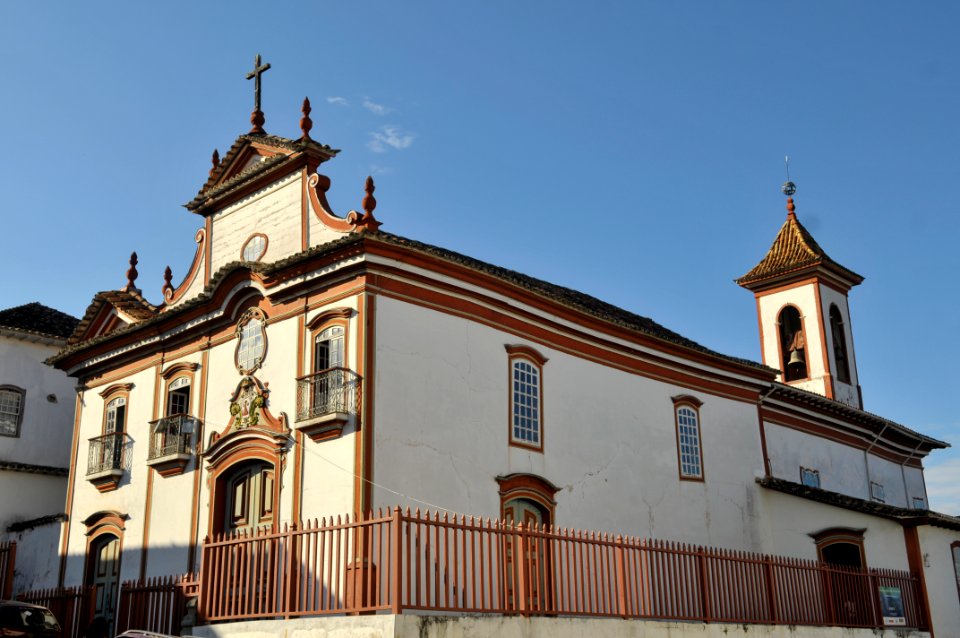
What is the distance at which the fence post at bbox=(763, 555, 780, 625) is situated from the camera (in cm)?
1831

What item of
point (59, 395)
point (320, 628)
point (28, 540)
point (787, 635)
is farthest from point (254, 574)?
point (59, 395)

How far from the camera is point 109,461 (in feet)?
74.5

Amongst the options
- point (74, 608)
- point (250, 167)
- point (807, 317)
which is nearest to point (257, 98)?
point (250, 167)

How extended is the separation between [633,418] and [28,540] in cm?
1518

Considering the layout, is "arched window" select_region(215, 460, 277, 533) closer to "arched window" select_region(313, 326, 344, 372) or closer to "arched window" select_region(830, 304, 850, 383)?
"arched window" select_region(313, 326, 344, 372)

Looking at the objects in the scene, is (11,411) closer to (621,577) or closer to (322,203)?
(322,203)

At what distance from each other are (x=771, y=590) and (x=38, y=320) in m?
22.7

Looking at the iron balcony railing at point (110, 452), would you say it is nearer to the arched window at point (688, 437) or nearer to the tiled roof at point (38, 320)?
the tiled roof at point (38, 320)

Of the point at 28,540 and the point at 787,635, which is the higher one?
the point at 28,540

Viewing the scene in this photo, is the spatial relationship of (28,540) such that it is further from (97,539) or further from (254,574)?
(254,574)

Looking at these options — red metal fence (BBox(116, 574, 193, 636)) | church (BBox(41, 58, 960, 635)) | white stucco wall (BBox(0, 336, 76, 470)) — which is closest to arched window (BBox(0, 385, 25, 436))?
white stucco wall (BBox(0, 336, 76, 470))

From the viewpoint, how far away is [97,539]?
22.8 meters

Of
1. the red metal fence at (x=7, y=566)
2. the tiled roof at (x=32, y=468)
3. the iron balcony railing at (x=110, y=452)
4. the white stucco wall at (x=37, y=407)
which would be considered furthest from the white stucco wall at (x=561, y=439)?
the white stucco wall at (x=37, y=407)

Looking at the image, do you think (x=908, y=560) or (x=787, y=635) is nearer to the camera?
(x=787, y=635)
